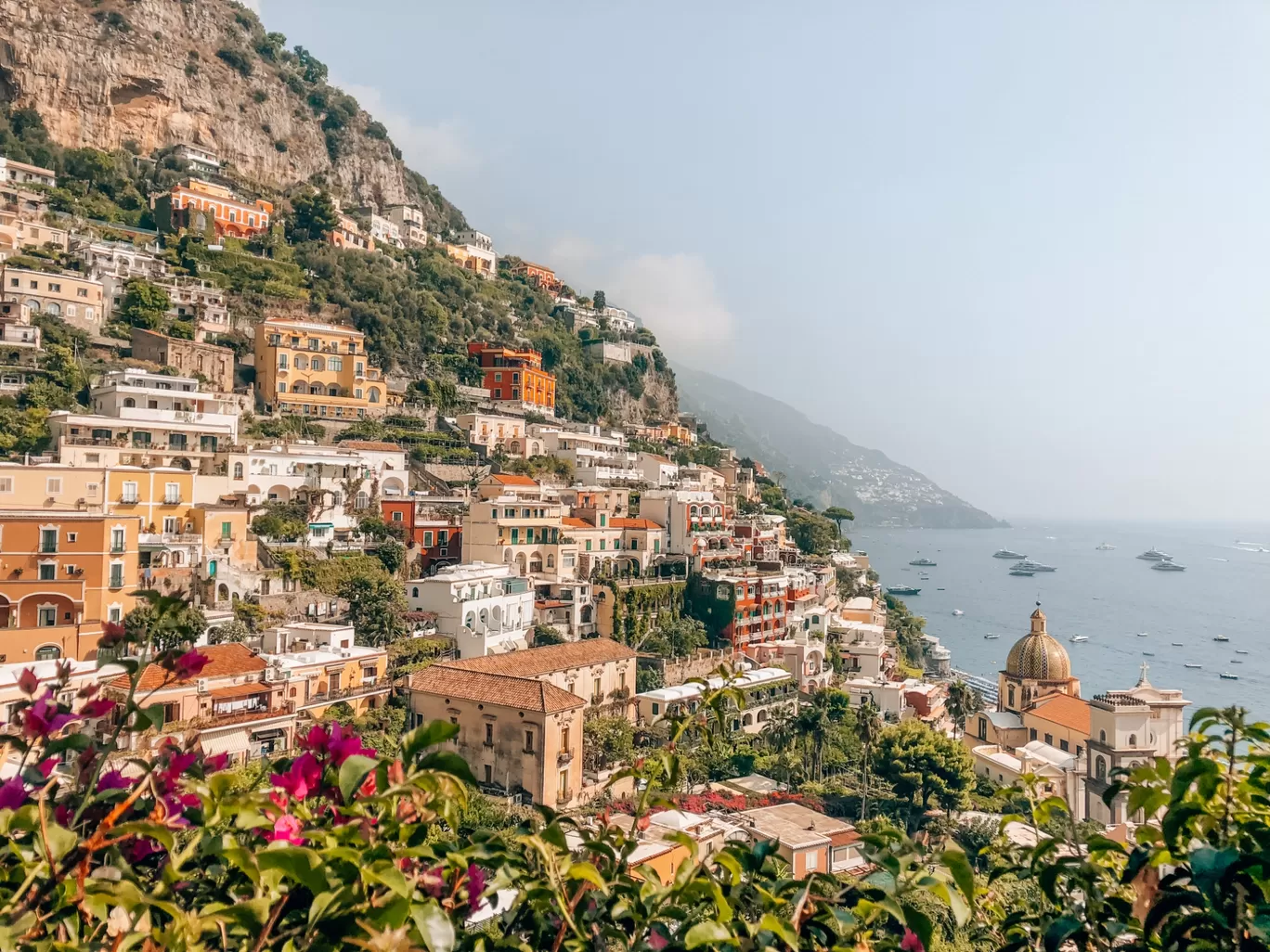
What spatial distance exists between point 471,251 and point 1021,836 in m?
63.2

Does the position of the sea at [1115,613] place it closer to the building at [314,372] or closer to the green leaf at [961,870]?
the green leaf at [961,870]

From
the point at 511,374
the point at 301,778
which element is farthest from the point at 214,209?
the point at 301,778

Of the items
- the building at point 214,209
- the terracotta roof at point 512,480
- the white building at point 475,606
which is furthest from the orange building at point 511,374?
the white building at point 475,606

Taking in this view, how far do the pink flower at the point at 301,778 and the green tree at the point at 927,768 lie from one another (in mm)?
27589

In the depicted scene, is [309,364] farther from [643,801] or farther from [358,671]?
[643,801]

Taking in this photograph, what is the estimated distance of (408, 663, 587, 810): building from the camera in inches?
878

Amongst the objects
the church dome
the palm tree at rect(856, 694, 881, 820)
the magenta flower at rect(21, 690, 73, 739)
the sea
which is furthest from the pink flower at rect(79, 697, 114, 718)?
the church dome

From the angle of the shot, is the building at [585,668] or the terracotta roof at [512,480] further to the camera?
the terracotta roof at [512,480]

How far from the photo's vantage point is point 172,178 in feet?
175

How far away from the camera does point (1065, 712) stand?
3328 centimetres

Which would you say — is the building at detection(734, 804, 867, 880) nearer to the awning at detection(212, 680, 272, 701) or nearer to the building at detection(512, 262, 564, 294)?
the awning at detection(212, 680, 272, 701)

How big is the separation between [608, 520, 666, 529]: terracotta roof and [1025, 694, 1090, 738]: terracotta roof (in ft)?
57.7

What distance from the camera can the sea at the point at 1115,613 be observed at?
60062mm

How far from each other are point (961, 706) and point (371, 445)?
27021mm
